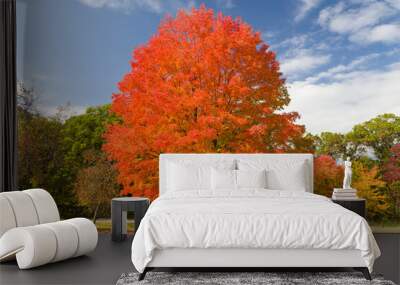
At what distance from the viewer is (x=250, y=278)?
13.8 feet

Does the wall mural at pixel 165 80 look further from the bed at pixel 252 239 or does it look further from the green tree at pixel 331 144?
the bed at pixel 252 239

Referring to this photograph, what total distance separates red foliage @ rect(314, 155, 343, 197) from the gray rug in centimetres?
286

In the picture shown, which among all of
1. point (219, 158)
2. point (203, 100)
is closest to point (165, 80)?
point (203, 100)

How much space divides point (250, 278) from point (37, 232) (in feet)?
5.96

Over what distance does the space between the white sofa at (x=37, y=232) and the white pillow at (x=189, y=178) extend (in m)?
1.23

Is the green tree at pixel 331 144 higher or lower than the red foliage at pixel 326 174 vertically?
higher

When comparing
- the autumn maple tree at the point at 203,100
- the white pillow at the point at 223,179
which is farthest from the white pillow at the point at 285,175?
the autumn maple tree at the point at 203,100

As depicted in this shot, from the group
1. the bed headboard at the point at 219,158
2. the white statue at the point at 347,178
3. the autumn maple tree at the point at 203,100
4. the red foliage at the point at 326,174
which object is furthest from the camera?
the red foliage at the point at 326,174

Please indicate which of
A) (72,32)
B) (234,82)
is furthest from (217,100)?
(72,32)

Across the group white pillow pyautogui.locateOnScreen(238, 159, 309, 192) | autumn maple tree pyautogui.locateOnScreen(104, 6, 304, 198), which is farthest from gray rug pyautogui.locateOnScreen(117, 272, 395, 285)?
autumn maple tree pyautogui.locateOnScreen(104, 6, 304, 198)

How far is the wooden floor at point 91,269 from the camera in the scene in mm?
4242

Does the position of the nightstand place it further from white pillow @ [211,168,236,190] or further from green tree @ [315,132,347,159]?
green tree @ [315,132,347,159]

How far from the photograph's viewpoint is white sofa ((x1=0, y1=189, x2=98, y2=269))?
4.55 meters

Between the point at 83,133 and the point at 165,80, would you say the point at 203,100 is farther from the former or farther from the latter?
the point at 83,133
